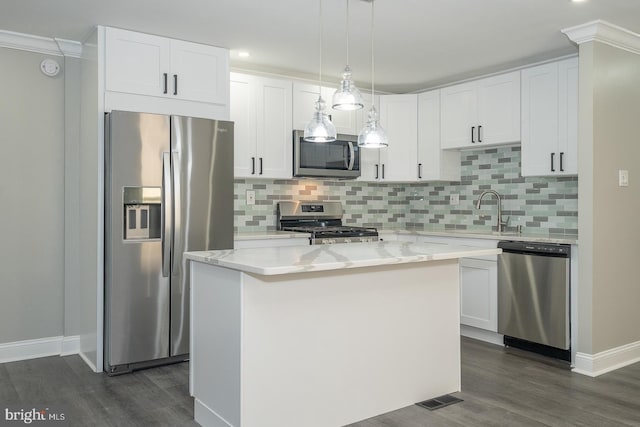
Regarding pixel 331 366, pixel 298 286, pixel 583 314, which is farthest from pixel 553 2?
pixel 331 366

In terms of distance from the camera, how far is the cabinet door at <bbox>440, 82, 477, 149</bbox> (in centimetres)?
490

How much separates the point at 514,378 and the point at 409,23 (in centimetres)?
249

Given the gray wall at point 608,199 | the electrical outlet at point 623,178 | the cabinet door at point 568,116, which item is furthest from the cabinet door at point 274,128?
the electrical outlet at point 623,178

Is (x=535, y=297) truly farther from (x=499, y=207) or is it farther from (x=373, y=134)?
(x=373, y=134)

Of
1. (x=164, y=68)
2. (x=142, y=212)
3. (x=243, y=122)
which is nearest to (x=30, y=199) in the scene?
(x=142, y=212)

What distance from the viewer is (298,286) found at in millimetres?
2582

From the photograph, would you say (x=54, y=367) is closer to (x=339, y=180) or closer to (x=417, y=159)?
(x=339, y=180)

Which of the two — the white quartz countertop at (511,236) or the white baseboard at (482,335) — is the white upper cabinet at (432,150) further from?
the white baseboard at (482,335)

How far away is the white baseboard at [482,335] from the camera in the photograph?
14.5 feet

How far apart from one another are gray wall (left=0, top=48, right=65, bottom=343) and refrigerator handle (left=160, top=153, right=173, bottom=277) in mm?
998

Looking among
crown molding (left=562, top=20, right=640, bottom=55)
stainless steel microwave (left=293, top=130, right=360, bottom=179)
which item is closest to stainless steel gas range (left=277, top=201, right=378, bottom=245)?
stainless steel microwave (left=293, top=130, right=360, bottom=179)

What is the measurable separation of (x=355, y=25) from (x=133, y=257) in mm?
2212

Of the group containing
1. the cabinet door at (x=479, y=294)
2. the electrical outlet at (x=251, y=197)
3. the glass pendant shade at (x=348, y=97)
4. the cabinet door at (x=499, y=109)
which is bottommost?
the cabinet door at (x=479, y=294)

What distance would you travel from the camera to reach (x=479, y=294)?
4.50 m
